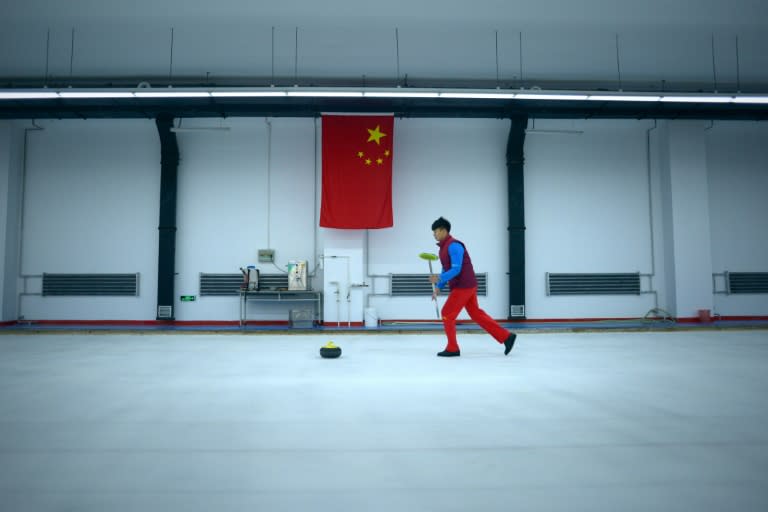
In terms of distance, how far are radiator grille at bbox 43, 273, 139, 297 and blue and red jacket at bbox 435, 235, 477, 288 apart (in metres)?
6.49

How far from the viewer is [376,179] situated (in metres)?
8.31

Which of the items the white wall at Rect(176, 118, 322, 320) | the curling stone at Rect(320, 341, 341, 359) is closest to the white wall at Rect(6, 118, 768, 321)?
the white wall at Rect(176, 118, 322, 320)

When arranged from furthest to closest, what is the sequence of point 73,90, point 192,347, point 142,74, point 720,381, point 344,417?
point 142,74
point 73,90
point 192,347
point 720,381
point 344,417

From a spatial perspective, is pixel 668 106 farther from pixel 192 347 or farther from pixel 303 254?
pixel 192 347

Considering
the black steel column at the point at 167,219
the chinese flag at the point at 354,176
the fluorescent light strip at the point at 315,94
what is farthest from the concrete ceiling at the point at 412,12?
the black steel column at the point at 167,219

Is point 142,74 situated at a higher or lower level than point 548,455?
higher

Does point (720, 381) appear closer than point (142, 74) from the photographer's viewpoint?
Yes

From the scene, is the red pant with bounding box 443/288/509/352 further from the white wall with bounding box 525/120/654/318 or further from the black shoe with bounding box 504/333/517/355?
the white wall with bounding box 525/120/654/318

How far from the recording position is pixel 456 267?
5.14 meters

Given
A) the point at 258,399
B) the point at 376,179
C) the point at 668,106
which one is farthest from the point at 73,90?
the point at 668,106

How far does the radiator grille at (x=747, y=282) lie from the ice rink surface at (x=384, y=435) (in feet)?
17.2

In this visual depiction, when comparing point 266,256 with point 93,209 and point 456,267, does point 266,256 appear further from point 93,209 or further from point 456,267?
point 456,267

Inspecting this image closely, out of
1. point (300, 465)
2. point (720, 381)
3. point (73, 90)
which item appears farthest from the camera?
point (73, 90)

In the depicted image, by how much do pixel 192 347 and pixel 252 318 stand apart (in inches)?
96.8
